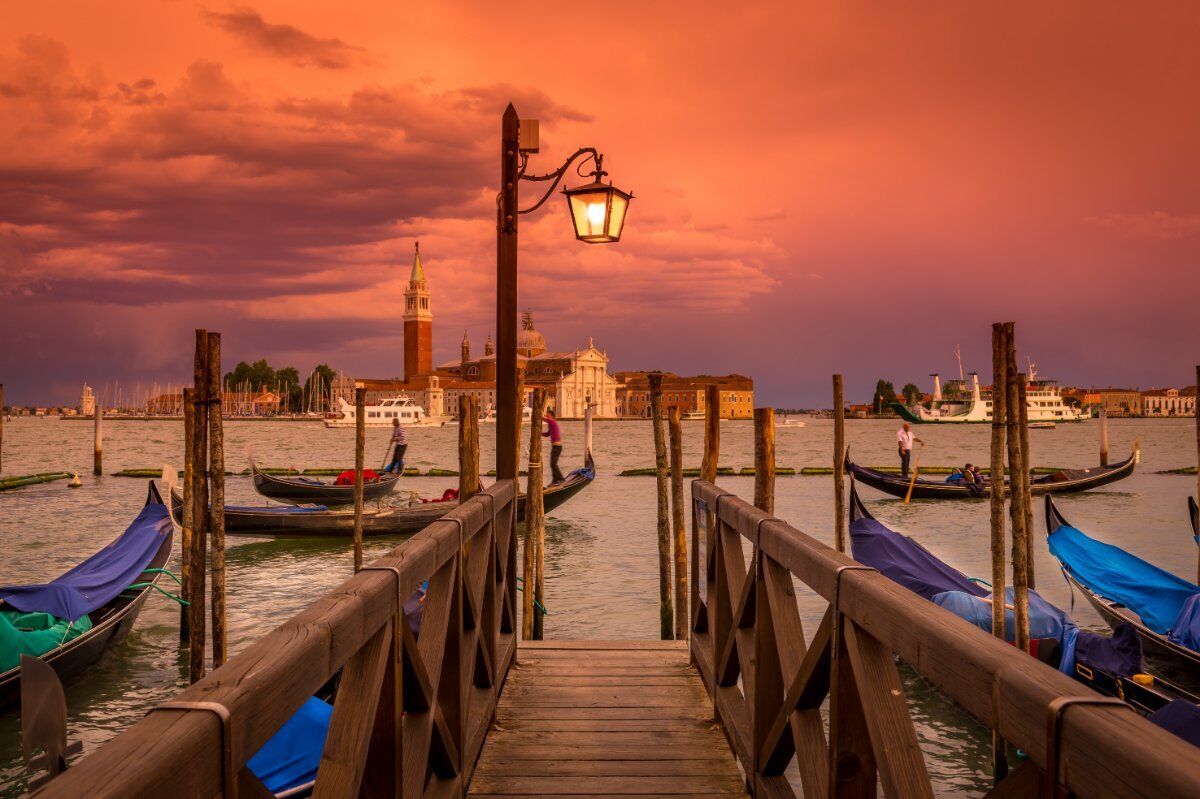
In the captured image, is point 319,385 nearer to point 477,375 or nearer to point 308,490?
point 477,375

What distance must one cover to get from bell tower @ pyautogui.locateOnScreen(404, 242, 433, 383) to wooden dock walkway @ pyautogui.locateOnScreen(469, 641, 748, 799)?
110389 mm

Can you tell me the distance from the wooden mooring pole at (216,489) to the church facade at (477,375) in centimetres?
9831

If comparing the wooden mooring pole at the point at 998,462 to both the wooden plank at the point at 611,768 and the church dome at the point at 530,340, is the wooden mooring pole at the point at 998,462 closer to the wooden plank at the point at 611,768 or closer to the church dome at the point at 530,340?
the wooden plank at the point at 611,768

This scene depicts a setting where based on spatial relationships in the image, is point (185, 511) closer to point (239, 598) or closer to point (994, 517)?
point (239, 598)

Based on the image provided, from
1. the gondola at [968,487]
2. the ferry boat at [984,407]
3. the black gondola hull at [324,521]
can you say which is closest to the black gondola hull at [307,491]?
the black gondola hull at [324,521]

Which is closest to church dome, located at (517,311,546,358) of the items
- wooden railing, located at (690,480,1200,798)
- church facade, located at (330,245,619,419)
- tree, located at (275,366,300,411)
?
church facade, located at (330,245,619,419)

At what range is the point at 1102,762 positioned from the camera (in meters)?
1.00

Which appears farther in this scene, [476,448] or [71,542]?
[71,542]

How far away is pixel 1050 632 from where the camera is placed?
5.90 m

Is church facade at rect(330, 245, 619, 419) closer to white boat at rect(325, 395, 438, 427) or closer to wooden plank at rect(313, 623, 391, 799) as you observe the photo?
white boat at rect(325, 395, 438, 427)

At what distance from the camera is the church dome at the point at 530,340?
380ft

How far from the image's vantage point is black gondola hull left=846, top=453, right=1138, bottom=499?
1958 centimetres

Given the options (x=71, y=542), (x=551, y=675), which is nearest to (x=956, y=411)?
(x=71, y=542)

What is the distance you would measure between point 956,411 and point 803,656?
99.9 m
